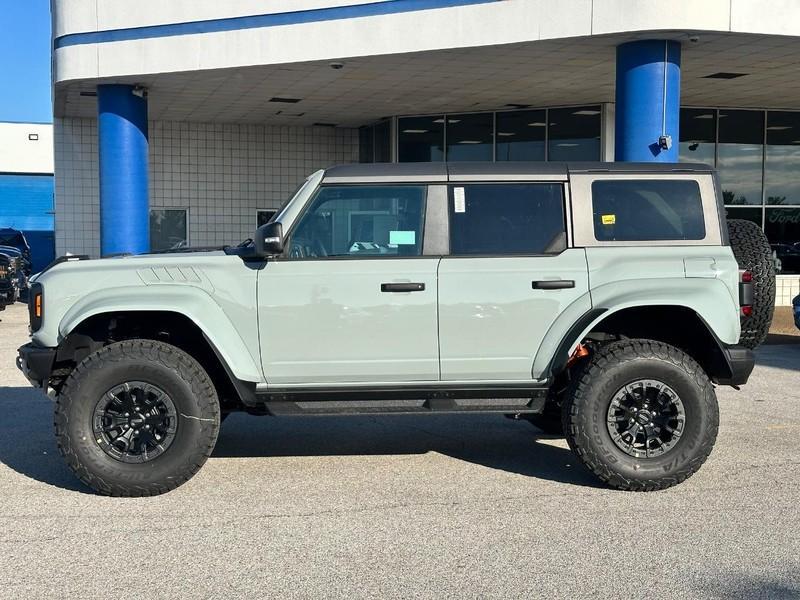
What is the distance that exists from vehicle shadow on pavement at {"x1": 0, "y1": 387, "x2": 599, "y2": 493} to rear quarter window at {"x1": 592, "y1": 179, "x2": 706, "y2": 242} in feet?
5.49

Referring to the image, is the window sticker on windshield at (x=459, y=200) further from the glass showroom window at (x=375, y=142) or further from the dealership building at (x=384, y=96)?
the glass showroom window at (x=375, y=142)

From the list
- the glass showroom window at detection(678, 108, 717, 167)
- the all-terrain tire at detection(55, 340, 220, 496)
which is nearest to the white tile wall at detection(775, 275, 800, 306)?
the glass showroom window at detection(678, 108, 717, 167)

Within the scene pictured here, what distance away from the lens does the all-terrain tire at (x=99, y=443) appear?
5.32m

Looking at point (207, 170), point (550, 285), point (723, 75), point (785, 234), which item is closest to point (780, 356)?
point (723, 75)

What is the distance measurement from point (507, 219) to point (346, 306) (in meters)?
1.20

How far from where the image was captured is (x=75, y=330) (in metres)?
5.60

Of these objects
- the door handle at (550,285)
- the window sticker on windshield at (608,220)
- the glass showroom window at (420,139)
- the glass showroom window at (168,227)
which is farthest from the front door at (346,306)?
the glass showroom window at (168,227)

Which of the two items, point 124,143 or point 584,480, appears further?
point 124,143

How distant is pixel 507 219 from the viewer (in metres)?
5.64

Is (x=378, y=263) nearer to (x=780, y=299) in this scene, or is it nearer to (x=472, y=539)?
(x=472, y=539)

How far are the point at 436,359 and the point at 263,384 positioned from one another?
1115mm

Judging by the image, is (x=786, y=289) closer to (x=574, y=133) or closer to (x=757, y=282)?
(x=574, y=133)

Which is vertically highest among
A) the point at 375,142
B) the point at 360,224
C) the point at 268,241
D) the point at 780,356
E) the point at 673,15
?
the point at 673,15

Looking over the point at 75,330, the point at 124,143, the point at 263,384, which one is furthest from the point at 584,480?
the point at 124,143
